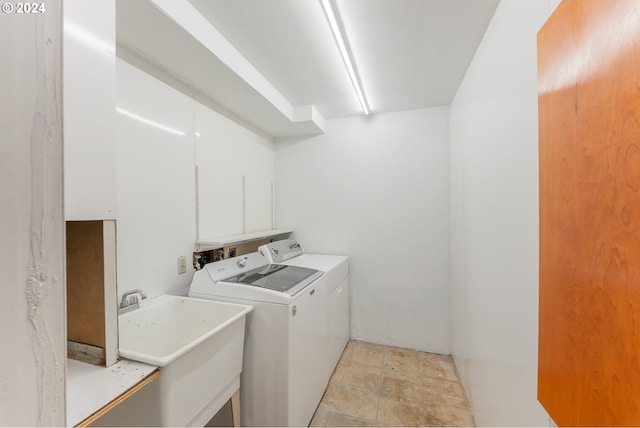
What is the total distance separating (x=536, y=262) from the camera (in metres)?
0.93

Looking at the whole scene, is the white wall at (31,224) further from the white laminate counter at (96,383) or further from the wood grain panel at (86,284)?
the wood grain panel at (86,284)

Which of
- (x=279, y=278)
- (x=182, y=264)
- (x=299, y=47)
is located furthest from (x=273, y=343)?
(x=299, y=47)

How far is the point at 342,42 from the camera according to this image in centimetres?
157

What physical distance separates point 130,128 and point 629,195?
2079 millimetres

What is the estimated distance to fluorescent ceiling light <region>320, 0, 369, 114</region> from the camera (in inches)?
51.2

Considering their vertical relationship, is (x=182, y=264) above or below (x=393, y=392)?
above

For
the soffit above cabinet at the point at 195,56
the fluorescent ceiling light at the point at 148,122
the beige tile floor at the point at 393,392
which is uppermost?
the soffit above cabinet at the point at 195,56

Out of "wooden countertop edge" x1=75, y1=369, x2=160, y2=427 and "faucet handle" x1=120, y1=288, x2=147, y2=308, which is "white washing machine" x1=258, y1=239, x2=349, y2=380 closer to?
"faucet handle" x1=120, y1=288, x2=147, y2=308

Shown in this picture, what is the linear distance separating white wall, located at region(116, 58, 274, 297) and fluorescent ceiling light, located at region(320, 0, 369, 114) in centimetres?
118

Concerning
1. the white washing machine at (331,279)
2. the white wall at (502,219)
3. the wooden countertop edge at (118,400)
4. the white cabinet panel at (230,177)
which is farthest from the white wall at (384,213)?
the wooden countertop edge at (118,400)

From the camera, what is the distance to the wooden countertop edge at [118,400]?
Result: 71 centimetres

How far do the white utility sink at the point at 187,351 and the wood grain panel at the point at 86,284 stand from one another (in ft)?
0.52

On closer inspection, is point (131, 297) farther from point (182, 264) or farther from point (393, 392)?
point (393, 392)

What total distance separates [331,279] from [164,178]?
156 cm
